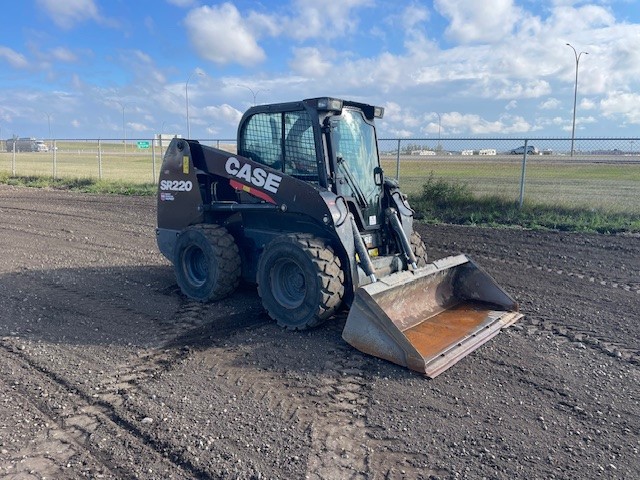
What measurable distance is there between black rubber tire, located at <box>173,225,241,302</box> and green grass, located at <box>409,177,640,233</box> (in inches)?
278

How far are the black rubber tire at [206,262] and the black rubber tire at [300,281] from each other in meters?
0.77

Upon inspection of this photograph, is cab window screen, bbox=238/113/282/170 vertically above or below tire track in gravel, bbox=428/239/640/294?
above

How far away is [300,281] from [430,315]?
1.51 m

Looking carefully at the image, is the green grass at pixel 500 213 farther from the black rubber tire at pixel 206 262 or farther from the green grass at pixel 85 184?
the green grass at pixel 85 184

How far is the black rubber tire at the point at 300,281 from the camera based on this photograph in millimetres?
5703

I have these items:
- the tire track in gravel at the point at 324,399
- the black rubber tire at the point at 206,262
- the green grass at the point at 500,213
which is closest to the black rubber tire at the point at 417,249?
the tire track in gravel at the point at 324,399

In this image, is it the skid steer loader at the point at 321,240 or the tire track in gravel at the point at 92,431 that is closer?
the tire track in gravel at the point at 92,431

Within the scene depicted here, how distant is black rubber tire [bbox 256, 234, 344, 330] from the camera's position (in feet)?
18.7

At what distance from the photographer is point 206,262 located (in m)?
7.17

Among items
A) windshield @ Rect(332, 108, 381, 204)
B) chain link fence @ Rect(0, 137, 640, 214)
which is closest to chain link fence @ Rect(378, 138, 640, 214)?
chain link fence @ Rect(0, 137, 640, 214)

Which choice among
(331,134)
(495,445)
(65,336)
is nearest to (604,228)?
(331,134)

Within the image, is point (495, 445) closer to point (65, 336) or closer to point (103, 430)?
point (103, 430)

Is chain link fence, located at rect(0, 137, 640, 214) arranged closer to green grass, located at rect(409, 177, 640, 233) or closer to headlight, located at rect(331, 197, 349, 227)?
green grass, located at rect(409, 177, 640, 233)

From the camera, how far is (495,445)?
396 cm
